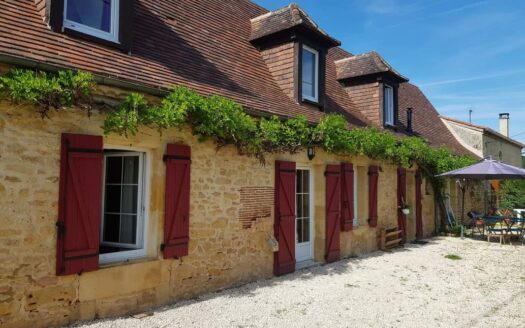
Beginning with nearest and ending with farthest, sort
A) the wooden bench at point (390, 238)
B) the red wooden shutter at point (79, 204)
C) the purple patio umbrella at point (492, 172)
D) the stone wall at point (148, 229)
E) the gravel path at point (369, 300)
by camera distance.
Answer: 1. the stone wall at point (148, 229)
2. the red wooden shutter at point (79, 204)
3. the gravel path at point (369, 300)
4. the wooden bench at point (390, 238)
5. the purple patio umbrella at point (492, 172)

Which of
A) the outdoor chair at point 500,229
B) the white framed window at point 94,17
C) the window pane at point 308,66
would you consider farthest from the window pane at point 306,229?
the outdoor chair at point 500,229

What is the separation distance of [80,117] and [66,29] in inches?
55.5

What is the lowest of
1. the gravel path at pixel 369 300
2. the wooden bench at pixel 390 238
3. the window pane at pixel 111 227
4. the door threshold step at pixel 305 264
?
the gravel path at pixel 369 300

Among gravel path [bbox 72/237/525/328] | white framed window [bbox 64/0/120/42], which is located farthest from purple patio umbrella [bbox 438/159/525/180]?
white framed window [bbox 64/0/120/42]

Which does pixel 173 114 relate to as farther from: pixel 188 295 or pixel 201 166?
pixel 188 295

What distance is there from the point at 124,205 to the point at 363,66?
903cm

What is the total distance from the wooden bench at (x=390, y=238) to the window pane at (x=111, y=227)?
23.4 feet

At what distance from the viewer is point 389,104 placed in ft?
41.3

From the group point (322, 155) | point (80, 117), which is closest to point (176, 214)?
point (80, 117)

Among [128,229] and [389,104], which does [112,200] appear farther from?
[389,104]

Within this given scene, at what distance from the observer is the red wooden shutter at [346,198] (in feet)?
29.8

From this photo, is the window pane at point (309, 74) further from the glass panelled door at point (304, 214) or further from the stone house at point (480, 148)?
the stone house at point (480, 148)

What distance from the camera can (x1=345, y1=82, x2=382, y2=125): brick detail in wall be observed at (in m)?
11.8

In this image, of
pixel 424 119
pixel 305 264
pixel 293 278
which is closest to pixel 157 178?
pixel 293 278
